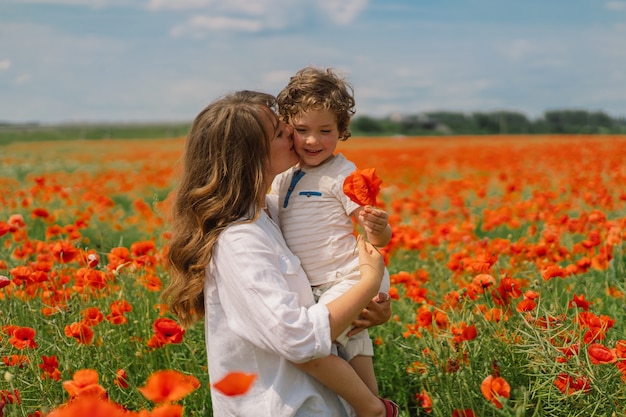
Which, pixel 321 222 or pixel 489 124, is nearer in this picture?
pixel 321 222

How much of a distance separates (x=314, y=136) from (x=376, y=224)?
0.44m

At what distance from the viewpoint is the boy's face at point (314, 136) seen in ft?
7.38

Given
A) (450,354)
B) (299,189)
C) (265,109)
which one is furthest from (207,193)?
(450,354)

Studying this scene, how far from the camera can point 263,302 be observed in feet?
5.61

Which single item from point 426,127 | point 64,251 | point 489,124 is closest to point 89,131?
point 426,127

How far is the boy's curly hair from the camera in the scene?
90.0 inches

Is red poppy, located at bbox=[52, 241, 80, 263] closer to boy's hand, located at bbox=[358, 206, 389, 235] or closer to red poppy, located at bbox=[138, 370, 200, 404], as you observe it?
boy's hand, located at bbox=[358, 206, 389, 235]

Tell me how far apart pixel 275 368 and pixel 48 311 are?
1.18m

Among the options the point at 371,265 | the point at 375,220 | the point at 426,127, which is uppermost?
the point at 375,220

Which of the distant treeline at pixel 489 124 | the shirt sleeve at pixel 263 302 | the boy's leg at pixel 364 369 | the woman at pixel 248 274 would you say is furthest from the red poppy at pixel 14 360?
the distant treeline at pixel 489 124

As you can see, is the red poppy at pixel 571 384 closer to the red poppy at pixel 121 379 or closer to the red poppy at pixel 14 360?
the red poppy at pixel 121 379

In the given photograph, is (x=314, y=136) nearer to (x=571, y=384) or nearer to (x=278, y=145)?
(x=278, y=145)

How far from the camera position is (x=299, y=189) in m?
2.28

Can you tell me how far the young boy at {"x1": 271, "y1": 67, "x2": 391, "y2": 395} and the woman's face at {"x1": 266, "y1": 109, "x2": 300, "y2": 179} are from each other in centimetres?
15
